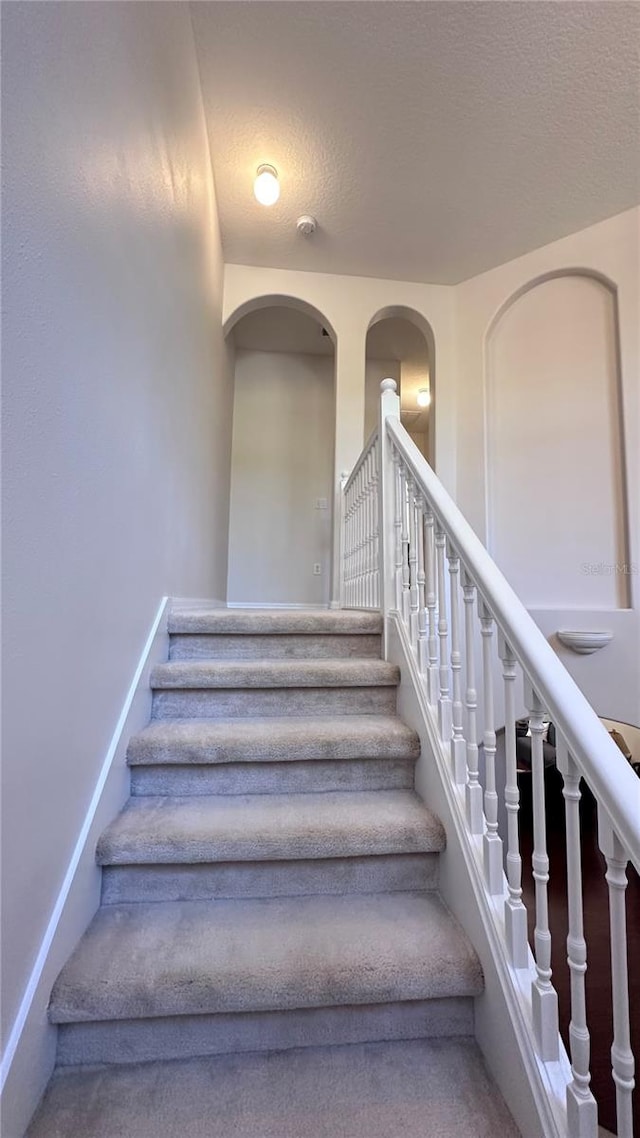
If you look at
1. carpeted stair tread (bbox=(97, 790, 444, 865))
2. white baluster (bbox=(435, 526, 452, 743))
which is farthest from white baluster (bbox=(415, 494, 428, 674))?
carpeted stair tread (bbox=(97, 790, 444, 865))

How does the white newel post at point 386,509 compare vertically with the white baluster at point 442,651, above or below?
above

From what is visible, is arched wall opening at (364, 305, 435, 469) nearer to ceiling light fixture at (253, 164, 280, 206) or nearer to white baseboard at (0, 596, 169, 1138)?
ceiling light fixture at (253, 164, 280, 206)

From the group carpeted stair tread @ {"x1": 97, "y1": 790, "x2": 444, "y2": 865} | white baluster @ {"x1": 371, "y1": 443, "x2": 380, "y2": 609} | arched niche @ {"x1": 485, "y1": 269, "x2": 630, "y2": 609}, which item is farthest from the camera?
arched niche @ {"x1": 485, "y1": 269, "x2": 630, "y2": 609}

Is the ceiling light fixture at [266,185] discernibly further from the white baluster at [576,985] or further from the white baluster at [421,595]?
the white baluster at [576,985]

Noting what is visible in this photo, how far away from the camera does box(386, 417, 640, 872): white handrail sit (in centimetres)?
69

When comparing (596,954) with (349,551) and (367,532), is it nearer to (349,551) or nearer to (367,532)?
(367,532)

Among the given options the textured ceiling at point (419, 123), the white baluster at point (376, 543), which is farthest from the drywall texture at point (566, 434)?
the white baluster at point (376, 543)

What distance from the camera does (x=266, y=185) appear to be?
253 cm

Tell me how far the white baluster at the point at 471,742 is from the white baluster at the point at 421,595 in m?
0.31

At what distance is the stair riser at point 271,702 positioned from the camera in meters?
1.62

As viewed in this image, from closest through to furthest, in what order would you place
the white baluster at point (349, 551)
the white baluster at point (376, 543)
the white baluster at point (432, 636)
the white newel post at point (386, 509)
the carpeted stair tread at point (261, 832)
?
the carpeted stair tread at point (261, 832)
the white baluster at point (432, 636)
the white newel post at point (386, 509)
the white baluster at point (376, 543)
the white baluster at point (349, 551)

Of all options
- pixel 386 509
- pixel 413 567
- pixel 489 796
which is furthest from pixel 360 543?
pixel 489 796

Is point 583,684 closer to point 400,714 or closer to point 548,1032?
point 400,714

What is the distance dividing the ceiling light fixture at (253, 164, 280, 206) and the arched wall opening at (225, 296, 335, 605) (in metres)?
1.77
